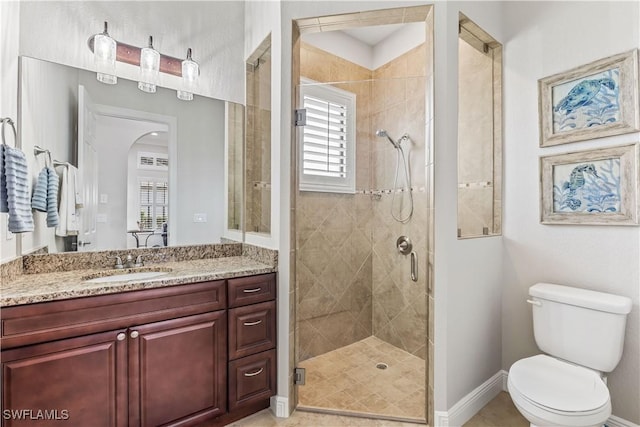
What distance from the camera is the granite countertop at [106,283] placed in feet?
4.10

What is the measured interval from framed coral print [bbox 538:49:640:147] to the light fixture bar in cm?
248

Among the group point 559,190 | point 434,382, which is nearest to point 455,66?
point 559,190

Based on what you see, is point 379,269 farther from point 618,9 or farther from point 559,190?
point 618,9

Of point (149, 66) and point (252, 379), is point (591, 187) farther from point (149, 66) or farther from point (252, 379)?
point (149, 66)

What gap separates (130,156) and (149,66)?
0.63 m

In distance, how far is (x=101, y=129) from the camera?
1.87 meters

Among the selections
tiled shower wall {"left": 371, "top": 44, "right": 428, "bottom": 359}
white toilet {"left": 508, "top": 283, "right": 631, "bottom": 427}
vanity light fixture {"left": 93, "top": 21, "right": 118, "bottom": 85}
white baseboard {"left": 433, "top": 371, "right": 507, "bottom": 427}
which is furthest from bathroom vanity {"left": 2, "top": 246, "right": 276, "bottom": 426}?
white toilet {"left": 508, "top": 283, "right": 631, "bottom": 427}

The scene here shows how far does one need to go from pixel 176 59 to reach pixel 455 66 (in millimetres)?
1891

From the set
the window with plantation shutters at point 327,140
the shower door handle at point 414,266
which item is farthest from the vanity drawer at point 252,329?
the shower door handle at point 414,266

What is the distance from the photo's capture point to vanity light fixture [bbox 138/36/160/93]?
2.00 meters

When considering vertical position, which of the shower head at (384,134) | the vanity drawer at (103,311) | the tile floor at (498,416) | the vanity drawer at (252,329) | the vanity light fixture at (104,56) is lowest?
the tile floor at (498,416)

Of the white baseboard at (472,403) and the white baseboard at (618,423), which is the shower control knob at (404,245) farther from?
the white baseboard at (618,423)

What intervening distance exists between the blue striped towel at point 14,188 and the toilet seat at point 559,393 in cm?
245

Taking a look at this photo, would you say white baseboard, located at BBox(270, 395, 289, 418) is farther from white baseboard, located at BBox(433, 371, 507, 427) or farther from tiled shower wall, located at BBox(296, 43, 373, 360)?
white baseboard, located at BBox(433, 371, 507, 427)
